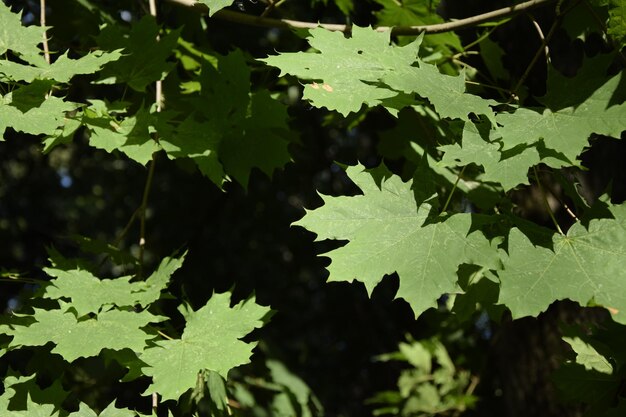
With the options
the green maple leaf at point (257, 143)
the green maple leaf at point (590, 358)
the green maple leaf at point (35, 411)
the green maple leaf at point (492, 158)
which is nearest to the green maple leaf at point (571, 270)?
the green maple leaf at point (492, 158)

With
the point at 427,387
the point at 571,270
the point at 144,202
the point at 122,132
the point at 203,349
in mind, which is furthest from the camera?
the point at 427,387

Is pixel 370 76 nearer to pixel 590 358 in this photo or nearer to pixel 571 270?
pixel 571 270

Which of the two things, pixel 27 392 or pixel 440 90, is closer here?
pixel 440 90

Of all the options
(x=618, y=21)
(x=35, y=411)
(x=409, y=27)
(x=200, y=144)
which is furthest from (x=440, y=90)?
(x=35, y=411)

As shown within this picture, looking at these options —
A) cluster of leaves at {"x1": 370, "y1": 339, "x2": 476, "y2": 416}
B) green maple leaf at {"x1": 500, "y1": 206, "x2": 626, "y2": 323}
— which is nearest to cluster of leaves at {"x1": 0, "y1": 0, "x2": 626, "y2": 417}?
green maple leaf at {"x1": 500, "y1": 206, "x2": 626, "y2": 323}

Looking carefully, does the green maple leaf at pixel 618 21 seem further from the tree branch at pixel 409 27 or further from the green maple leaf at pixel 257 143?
the green maple leaf at pixel 257 143
